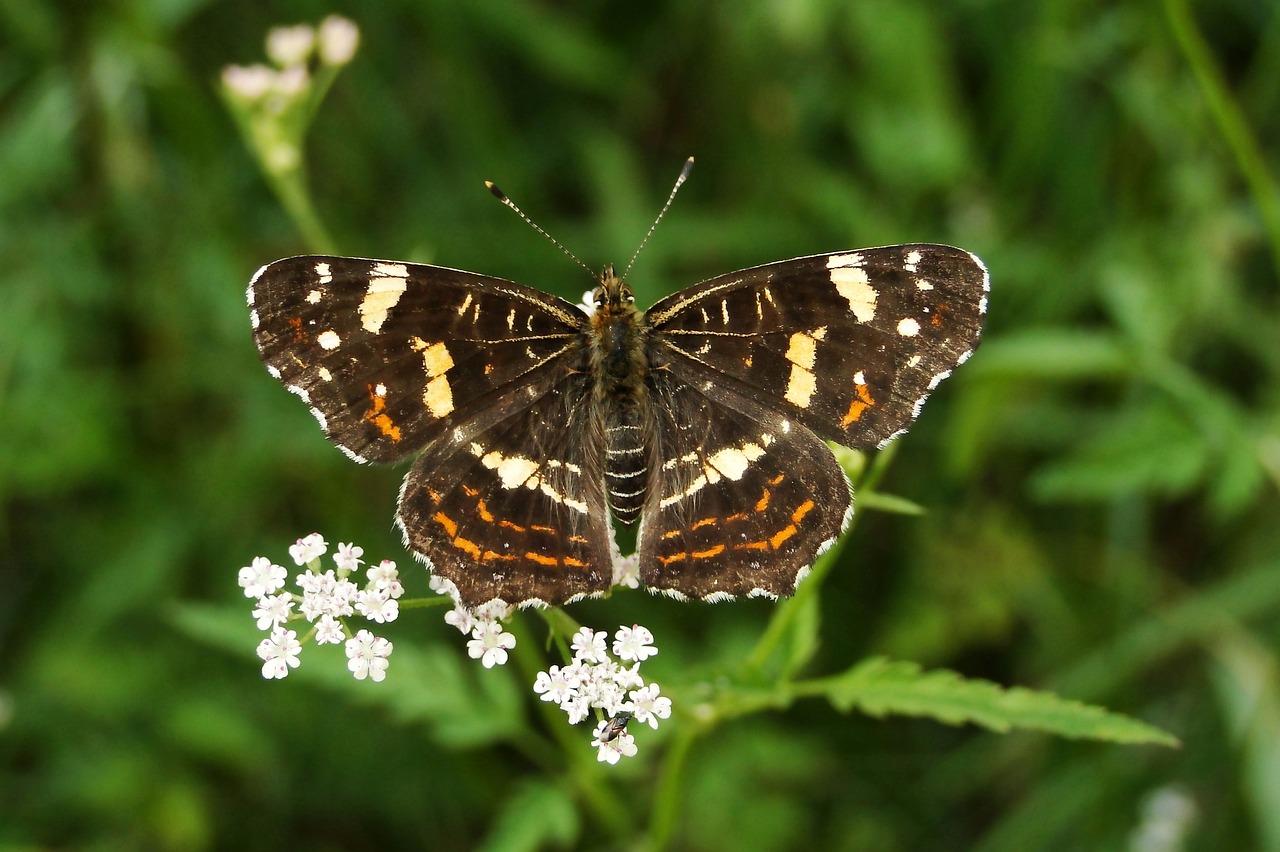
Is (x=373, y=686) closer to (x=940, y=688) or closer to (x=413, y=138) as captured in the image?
(x=940, y=688)

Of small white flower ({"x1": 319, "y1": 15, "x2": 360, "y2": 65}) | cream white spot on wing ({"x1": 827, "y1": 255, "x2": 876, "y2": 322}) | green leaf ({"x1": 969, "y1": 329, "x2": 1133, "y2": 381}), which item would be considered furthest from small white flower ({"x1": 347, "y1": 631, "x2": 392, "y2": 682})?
green leaf ({"x1": 969, "y1": 329, "x2": 1133, "y2": 381})

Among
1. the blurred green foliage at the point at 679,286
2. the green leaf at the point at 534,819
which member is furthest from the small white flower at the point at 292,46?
the green leaf at the point at 534,819

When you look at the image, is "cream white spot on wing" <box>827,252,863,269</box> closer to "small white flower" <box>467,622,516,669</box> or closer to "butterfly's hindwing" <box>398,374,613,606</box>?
"butterfly's hindwing" <box>398,374,613,606</box>

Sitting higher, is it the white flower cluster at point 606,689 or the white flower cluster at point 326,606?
the white flower cluster at point 326,606

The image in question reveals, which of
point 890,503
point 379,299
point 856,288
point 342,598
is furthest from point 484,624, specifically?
point 856,288

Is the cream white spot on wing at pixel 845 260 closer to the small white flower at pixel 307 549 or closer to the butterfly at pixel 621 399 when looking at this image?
the butterfly at pixel 621 399

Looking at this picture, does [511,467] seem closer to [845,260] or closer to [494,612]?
[494,612]

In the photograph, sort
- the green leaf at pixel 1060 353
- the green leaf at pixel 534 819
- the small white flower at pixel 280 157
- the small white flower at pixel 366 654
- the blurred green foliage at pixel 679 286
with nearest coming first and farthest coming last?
the small white flower at pixel 366 654
the green leaf at pixel 534 819
the small white flower at pixel 280 157
the green leaf at pixel 1060 353
the blurred green foliage at pixel 679 286

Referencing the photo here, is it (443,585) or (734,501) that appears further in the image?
(734,501)
